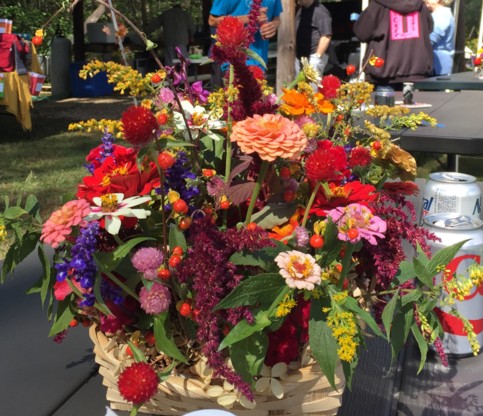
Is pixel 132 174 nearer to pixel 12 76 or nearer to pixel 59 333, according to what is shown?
pixel 59 333

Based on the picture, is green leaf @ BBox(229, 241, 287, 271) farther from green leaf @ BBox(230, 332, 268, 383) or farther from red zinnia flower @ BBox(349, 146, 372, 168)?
red zinnia flower @ BBox(349, 146, 372, 168)

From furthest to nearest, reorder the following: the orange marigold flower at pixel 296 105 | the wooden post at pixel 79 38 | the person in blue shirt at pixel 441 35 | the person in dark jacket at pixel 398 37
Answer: the wooden post at pixel 79 38 < the person in blue shirt at pixel 441 35 < the person in dark jacket at pixel 398 37 < the orange marigold flower at pixel 296 105

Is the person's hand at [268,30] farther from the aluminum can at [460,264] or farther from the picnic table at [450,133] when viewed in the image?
the aluminum can at [460,264]

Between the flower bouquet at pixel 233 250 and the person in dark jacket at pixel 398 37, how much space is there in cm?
400

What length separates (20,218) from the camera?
701mm

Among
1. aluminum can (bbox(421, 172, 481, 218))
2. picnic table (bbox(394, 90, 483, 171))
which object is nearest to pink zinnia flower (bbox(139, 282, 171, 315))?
aluminum can (bbox(421, 172, 481, 218))

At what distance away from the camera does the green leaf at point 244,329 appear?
2.03 feet

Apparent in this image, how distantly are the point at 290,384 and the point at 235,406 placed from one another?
0.07 meters

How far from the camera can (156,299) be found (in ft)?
2.15

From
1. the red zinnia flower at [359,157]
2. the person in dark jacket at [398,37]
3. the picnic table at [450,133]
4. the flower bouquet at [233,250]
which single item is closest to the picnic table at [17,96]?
the person in dark jacket at [398,37]

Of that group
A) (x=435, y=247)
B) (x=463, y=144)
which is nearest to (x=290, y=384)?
(x=435, y=247)

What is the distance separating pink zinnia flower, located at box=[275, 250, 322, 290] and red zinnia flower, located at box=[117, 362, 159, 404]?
0.16 m

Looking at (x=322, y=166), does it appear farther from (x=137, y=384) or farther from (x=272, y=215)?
(x=137, y=384)

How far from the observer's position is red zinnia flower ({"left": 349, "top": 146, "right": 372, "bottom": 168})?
796 millimetres
